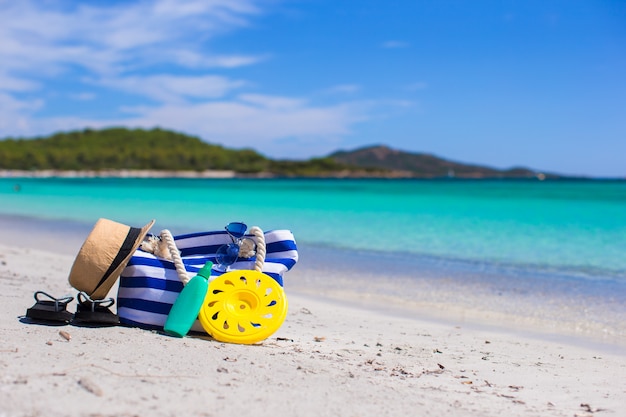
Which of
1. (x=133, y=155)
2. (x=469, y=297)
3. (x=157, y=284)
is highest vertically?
(x=133, y=155)

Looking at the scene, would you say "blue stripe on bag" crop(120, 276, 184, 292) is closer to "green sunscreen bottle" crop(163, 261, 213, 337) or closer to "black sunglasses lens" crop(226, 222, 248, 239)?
"green sunscreen bottle" crop(163, 261, 213, 337)

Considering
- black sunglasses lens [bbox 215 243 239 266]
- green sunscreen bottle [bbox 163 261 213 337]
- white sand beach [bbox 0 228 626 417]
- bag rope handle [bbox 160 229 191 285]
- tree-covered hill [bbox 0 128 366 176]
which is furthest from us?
tree-covered hill [bbox 0 128 366 176]

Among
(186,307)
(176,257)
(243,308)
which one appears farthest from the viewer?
(176,257)

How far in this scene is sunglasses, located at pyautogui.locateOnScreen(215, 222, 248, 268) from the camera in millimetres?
5246

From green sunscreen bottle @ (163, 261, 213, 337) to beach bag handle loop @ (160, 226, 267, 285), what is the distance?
14cm

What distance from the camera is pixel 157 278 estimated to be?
5.10 metres

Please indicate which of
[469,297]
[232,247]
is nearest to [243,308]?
[232,247]

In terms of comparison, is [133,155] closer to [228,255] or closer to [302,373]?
[228,255]

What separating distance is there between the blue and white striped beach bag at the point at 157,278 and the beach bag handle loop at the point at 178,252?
0.21 ft

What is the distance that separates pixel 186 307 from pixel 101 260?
2.53 feet

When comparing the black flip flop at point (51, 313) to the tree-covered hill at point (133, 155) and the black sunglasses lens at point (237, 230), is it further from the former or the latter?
the tree-covered hill at point (133, 155)

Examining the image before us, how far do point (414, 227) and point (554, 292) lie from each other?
37.3 ft

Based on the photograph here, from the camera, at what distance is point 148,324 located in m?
5.05

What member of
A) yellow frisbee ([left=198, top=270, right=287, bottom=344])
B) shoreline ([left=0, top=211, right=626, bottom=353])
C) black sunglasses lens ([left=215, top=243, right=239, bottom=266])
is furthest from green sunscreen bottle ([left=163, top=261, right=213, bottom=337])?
shoreline ([left=0, top=211, right=626, bottom=353])
